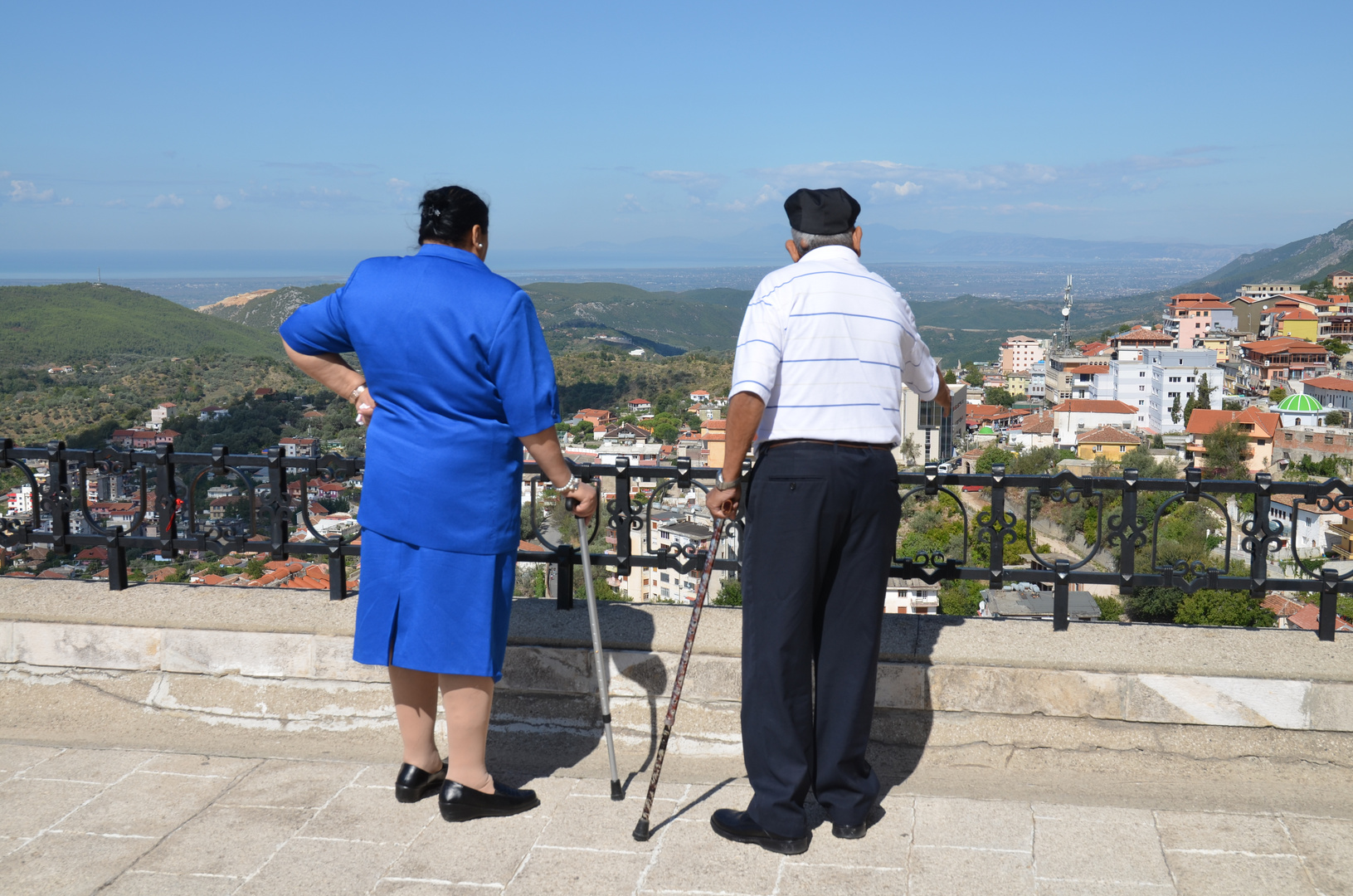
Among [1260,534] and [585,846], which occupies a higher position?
[1260,534]

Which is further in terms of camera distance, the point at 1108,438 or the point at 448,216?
the point at 1108,438

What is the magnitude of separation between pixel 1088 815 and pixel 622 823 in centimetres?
122

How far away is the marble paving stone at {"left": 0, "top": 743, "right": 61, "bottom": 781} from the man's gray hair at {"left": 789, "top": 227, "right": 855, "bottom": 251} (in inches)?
107

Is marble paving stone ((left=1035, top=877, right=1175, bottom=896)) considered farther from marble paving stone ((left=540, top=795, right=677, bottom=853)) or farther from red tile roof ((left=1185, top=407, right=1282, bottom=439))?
red tile roof ((left=1185, top=407, right=1282, bottom=439))

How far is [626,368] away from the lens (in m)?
73.6

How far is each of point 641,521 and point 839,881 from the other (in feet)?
5.00

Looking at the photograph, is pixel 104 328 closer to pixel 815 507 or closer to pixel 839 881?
pixel 815 507

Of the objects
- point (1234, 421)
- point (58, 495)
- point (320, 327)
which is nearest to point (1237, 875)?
point (320, 327)

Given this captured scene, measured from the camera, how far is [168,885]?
229 centimetres

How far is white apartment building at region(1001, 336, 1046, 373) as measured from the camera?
144m

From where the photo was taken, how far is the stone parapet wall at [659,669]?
9.66ft

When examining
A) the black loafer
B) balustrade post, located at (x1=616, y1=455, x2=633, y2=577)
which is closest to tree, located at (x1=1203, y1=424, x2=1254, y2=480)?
balustrade post, located at (x1=616, y1=455, x2=633, y2=577)

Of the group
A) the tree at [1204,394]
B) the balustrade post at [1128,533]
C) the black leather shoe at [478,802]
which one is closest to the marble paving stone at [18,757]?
the black leather shoe at [478,802]

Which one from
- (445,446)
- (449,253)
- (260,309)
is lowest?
(445,446)
